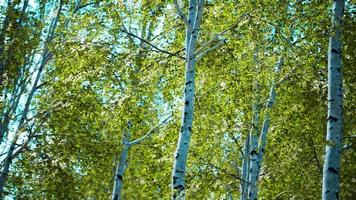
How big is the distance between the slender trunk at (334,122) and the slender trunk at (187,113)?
2.67m

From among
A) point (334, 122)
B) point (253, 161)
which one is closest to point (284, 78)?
point (253, 161)

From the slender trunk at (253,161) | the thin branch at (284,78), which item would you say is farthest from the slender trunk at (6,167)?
the thin branch at (284,78)

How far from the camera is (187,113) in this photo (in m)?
11.4

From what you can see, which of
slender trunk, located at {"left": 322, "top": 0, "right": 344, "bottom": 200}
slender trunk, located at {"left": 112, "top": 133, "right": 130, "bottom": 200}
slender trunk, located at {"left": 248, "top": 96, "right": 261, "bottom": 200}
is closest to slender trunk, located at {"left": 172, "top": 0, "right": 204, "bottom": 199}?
slender trunk, located at {"left": 322, "top": 0, "right": 344, "bottom": 200}

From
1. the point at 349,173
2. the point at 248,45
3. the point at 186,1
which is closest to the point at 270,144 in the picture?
the point at 349,173

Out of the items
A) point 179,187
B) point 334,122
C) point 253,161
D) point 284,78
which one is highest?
point 284,78

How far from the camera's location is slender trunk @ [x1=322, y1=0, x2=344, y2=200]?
924 cm

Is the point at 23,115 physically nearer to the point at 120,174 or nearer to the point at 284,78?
the point at 120,174

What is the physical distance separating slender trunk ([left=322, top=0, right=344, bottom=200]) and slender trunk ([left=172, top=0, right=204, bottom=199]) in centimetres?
267

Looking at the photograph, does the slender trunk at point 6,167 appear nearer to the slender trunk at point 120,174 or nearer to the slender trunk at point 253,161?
the slender trunk at point 120,174

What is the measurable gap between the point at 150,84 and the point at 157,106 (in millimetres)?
5461

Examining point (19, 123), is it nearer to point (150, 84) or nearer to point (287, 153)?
point (150, 84)

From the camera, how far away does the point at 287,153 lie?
16.4 m

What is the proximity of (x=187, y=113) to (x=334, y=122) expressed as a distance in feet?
Answer: 10.1
